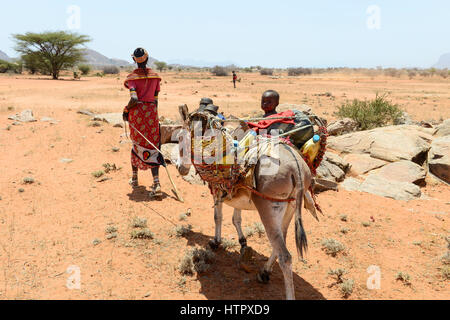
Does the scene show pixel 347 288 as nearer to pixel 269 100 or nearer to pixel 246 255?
pixel 246 255

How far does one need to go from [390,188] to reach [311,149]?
5120 millimetres

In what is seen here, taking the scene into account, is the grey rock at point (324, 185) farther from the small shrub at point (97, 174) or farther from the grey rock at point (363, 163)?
the small shrub at point (97, 174)

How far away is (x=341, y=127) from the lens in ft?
39.2

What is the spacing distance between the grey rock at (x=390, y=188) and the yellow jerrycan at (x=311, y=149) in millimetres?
4713

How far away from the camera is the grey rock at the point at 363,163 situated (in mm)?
9148

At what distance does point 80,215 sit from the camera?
6.06 metres

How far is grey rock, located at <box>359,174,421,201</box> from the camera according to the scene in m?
7.61

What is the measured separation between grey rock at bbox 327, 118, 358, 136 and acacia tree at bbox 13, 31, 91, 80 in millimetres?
38925

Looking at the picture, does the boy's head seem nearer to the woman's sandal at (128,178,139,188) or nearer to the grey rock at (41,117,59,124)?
the woman's sandal at (128,178,139,188)

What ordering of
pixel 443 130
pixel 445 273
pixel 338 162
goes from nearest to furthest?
pixel 445 273 < pixel 338 162 < pixel 443 130

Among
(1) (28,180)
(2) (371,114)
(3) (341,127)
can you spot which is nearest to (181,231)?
(1) (28,180)

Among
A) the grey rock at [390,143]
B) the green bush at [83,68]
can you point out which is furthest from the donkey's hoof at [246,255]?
the green bush at [83,68]

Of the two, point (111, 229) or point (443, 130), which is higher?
point (443, 130)
